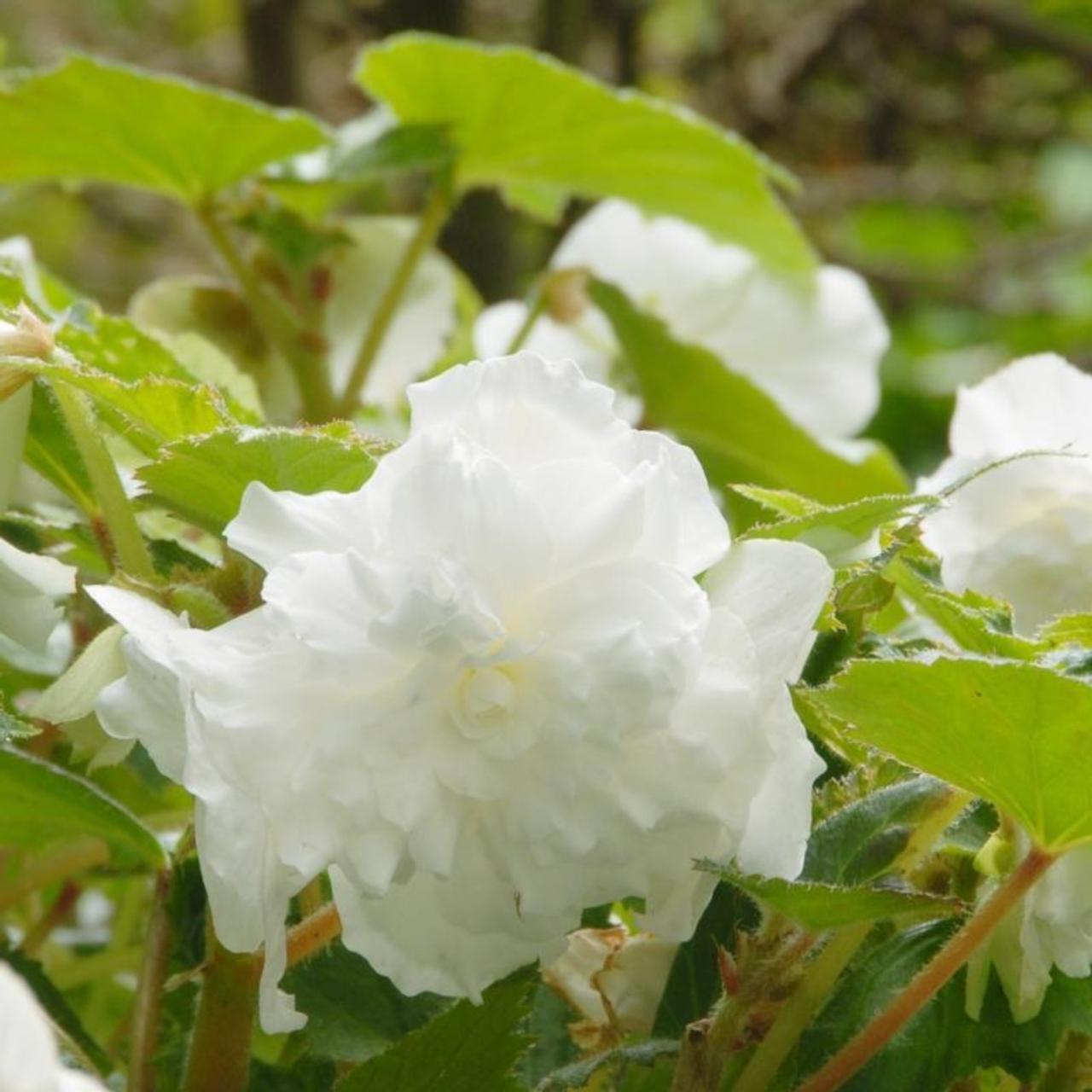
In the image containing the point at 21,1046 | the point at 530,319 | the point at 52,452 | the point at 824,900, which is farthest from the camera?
the point at 530,319

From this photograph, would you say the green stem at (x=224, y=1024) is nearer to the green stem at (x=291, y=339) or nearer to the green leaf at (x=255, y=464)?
the green leaf at (x=255, y=464)

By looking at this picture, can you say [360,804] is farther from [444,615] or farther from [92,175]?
[92,175]

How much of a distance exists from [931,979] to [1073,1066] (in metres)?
0.07

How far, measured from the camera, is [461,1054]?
402mm

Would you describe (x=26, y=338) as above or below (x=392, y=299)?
above

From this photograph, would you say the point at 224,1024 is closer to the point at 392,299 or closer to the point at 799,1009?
the point at 799,1009

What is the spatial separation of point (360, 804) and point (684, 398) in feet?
1.93

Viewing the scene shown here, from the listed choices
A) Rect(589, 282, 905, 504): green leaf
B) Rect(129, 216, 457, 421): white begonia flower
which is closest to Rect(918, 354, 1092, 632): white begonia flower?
Rect(589, 282, 905, 504): green leaf

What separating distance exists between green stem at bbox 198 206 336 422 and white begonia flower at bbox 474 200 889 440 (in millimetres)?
163

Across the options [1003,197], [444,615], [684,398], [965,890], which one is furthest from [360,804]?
[1003,197]

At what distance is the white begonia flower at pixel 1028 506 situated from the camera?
19.1 inches

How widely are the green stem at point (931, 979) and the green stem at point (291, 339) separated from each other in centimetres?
51

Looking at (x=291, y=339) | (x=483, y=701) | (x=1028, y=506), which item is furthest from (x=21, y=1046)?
(x=291, y=339)

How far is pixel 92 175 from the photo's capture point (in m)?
0.91
